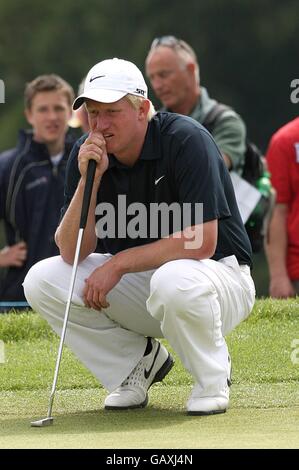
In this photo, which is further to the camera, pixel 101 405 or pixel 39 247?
pixel 39 247

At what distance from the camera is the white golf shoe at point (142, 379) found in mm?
6863

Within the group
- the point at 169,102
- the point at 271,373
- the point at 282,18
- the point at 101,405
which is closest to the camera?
the point at 101,405

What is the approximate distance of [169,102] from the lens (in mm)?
10500

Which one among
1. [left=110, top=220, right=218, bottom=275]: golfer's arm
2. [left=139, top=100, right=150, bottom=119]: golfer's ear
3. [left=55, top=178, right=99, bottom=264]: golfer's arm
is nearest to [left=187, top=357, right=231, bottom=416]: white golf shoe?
[left=110, top=220, right=218, bottom=275]: golfer's arm

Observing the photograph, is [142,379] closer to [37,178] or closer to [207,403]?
[207,403]

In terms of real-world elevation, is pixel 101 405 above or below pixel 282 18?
below

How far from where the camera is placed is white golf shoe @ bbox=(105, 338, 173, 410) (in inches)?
270

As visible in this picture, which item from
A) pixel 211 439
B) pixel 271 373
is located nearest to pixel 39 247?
pixel 271 373

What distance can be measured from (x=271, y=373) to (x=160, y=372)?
74 cm

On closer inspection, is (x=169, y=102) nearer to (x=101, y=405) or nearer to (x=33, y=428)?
(x=101, y=405)

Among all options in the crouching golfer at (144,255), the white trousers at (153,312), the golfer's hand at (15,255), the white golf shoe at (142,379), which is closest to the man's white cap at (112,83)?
the crouching golfer at (144,255)

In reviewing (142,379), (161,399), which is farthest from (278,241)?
(142,379)

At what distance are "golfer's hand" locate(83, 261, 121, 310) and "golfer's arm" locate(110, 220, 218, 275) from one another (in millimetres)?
39

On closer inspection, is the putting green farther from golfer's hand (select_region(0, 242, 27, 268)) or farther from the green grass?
golfer's hand (select_region(0, 242, 27, 268))
